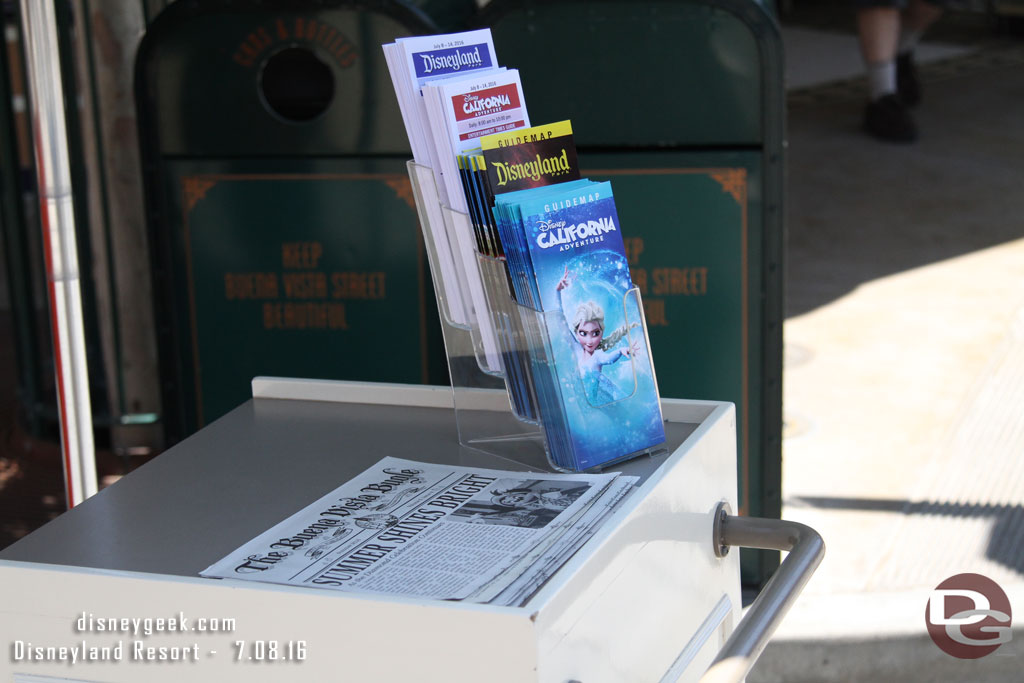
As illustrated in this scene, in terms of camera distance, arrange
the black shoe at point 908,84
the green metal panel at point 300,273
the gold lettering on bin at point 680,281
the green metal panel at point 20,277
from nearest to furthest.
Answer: the gold lettering on bin at point 680,281 < the green metal panel at point 300,273 < the green metal panel at point 20,277 < the black shoe at point 908,84

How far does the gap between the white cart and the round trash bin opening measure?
1159 millimetres

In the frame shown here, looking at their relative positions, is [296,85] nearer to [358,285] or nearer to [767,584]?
[358,285]

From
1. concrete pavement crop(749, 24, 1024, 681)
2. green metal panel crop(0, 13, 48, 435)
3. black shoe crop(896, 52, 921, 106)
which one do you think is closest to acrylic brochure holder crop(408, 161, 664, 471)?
concrete pavement crop(749, 24, 1024, 681)

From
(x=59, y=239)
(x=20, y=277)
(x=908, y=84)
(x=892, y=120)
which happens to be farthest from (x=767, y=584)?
(x=908, y=84)

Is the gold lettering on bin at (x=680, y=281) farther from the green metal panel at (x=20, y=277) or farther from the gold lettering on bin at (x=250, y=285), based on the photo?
the green metal panel at (x=20, y=277)

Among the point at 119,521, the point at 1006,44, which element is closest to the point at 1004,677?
the point at 119,521

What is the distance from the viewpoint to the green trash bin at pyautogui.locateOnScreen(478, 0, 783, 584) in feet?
7.07

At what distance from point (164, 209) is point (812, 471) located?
1654mm

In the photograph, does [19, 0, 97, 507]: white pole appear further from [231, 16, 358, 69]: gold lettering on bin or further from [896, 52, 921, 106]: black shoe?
[896, 52, 921, 106]: black shoe

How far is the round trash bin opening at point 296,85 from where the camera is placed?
2424 millimetres

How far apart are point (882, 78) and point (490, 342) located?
5.47 metres

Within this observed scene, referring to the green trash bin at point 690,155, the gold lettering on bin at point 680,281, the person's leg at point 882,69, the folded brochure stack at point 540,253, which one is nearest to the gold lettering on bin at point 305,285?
the green trash bin at point 690,155

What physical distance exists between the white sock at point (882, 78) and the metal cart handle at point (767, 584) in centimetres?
531

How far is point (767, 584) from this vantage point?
1.15m
